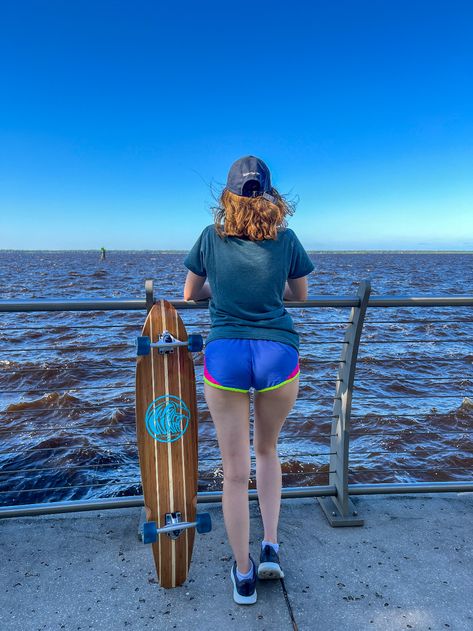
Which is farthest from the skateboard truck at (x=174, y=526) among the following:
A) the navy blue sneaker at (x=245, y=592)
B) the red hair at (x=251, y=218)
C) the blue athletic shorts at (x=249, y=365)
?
the red hair at (x=251, y=218)

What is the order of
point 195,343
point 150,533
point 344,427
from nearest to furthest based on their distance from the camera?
point 150,533
point 195,343
point 344,427

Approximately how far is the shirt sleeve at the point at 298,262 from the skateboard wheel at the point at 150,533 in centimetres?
132

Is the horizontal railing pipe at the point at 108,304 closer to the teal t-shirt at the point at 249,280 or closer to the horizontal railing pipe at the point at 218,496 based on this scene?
the teal t-shirt at the point at 249,280

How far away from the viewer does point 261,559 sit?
2426 mm

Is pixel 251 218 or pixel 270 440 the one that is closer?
pixel 251 218

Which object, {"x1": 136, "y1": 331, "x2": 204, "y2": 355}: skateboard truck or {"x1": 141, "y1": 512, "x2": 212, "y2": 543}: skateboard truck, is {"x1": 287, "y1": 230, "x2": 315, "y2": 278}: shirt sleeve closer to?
{"x1": 136, "y1": 331, "x2": 204, "y2": 355}: skateboard truck

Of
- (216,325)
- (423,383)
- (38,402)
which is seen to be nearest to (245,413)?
(216,325)

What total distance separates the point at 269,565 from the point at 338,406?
1052 mm

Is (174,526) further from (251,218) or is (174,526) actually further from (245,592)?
(251,218)

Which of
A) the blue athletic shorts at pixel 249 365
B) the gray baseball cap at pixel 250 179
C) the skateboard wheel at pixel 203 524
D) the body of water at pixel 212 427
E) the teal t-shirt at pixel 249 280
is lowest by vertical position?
the body of water at pixel 212 427

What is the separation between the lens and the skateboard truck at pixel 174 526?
2.32 metres

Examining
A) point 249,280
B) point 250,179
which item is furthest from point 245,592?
point 250,179

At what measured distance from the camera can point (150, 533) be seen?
232 centimetres

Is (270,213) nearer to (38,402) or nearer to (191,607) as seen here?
(191,607)
